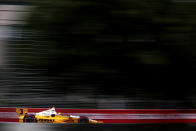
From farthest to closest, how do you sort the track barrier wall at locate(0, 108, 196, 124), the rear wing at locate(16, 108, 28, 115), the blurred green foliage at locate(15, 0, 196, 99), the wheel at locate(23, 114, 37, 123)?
1. the wheel at locate(23, 114, 37, 123)
2. the rear wing at locate(16, 108, 28, 115)
3. the track barrier wall at locate(0, 108, 196, 124)
4. the blurred green foliage at locate(15, 0, 196, 99)

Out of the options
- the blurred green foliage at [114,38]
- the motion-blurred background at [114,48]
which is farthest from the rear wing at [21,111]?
the blurred green foliage at [114,38]

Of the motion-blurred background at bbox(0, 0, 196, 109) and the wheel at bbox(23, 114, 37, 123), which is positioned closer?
the motion-blurred background at bbox(0, 0, 196, 109)

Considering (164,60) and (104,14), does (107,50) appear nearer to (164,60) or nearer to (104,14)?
(104,14)

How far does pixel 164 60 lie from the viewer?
315cm

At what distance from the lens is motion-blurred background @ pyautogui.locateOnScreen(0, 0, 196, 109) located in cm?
313

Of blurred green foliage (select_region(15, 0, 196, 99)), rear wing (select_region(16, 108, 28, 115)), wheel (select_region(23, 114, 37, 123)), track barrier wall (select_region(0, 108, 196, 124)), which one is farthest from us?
Answer: wheel (select_region(23, 114, 37, 123))

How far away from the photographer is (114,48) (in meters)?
3.24

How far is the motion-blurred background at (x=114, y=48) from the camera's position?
3.13 meters

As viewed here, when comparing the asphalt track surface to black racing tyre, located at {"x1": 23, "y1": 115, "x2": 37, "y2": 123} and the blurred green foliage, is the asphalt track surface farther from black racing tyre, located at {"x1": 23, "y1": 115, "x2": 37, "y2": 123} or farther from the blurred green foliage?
black racing tyre, located at {"x1": 23, "y1": 115, "x2": 37, "y2": 123}

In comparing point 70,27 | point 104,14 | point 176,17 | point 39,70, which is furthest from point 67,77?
point 176,17

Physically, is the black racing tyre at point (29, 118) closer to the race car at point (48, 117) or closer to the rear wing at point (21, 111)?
the race car at point (48, 117)

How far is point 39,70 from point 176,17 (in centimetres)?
147

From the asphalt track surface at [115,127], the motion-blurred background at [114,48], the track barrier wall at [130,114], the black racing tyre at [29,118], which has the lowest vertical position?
the asphalt track surface at [115,127]

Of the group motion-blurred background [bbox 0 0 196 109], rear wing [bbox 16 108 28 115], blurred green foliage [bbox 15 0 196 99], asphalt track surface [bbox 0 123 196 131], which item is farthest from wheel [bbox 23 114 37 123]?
blurred green foliage [bbox 15 0 196 99]
